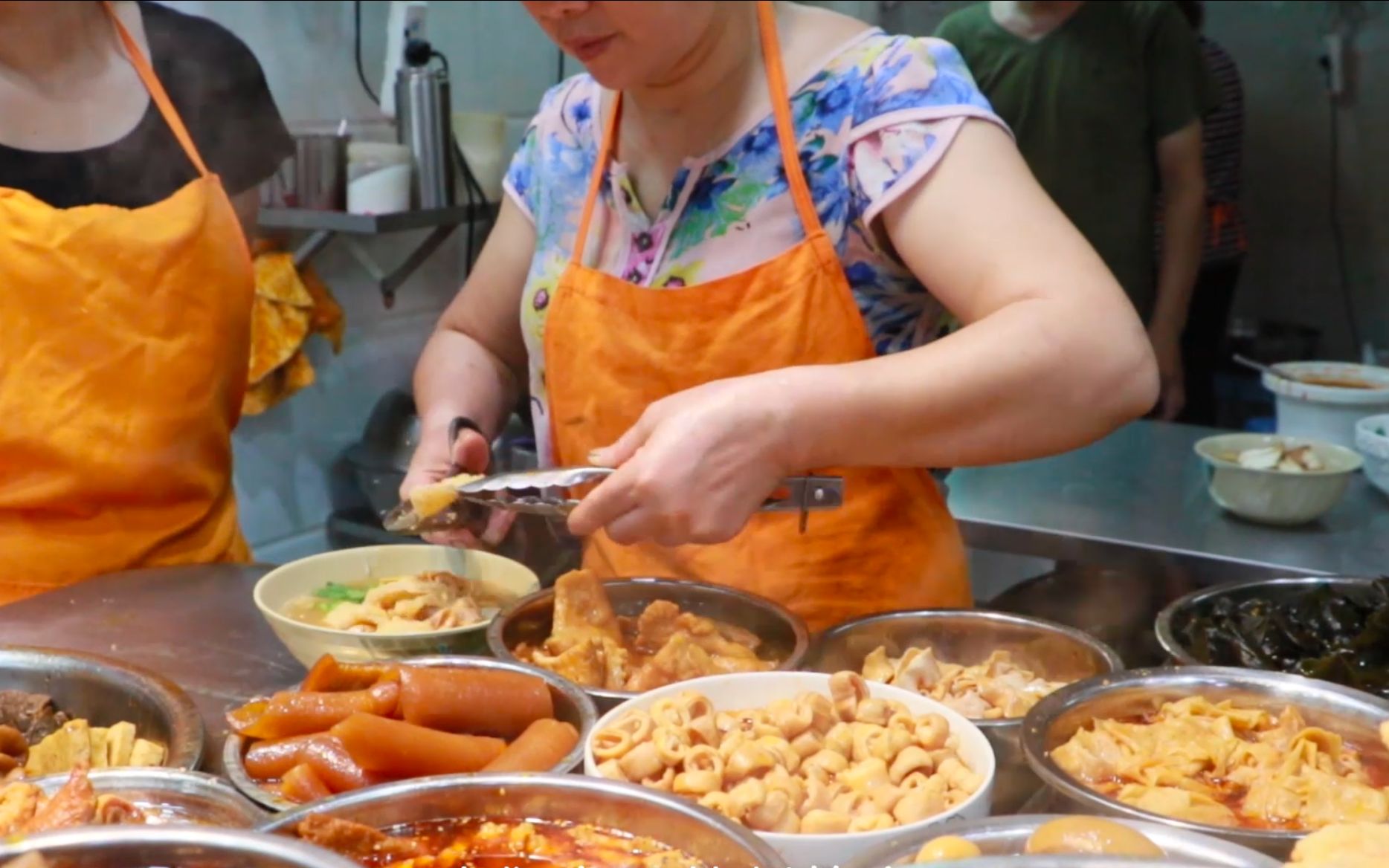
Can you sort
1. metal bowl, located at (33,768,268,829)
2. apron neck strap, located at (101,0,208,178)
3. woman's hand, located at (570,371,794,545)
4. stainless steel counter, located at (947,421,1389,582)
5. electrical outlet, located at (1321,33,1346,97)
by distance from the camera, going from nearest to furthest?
→ 1. metal bowl, located at (33,768,268,829)
2. woman's hand, located at (570,371,794,545)
3. apron neck strap, located at (101,0,208,178)
4. stainless steel counter, located at (947,421,1389,582)
5. electrical outlet, located at (1321,33,1346,97)

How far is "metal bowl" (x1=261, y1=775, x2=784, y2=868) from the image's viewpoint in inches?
38.0

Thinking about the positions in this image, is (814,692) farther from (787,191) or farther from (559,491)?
(787,191)

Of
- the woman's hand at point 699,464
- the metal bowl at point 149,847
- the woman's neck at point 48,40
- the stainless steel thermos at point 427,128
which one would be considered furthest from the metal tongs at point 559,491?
the stainless steel thermos at point 427,128

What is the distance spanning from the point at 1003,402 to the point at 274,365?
2.28 meters

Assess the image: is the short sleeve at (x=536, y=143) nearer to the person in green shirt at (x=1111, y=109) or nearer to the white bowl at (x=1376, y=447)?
the white bowl at (x=1376, y=447)

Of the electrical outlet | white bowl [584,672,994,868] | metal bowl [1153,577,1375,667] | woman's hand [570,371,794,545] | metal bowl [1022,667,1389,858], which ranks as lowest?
metal bowl [1153,577,1375,667]

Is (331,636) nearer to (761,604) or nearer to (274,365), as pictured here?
(761,604)

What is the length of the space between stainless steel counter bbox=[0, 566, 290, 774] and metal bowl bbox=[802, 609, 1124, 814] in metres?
0.62

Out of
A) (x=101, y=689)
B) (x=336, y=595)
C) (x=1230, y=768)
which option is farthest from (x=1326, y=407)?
(x=101, y=689)

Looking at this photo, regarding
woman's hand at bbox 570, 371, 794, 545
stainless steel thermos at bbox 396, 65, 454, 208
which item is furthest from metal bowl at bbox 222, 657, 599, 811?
stainless steel thermos at bbox 396, 65, 454, 208

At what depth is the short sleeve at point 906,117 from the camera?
1.45 m

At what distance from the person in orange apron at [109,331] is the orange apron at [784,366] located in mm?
617

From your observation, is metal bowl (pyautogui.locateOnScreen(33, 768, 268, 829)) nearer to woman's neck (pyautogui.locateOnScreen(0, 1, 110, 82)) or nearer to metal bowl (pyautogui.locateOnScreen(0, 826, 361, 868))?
metal bowl (pyautogui.locateOnScreen(0, 826, 361, 868))

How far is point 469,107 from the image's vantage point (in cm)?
413
